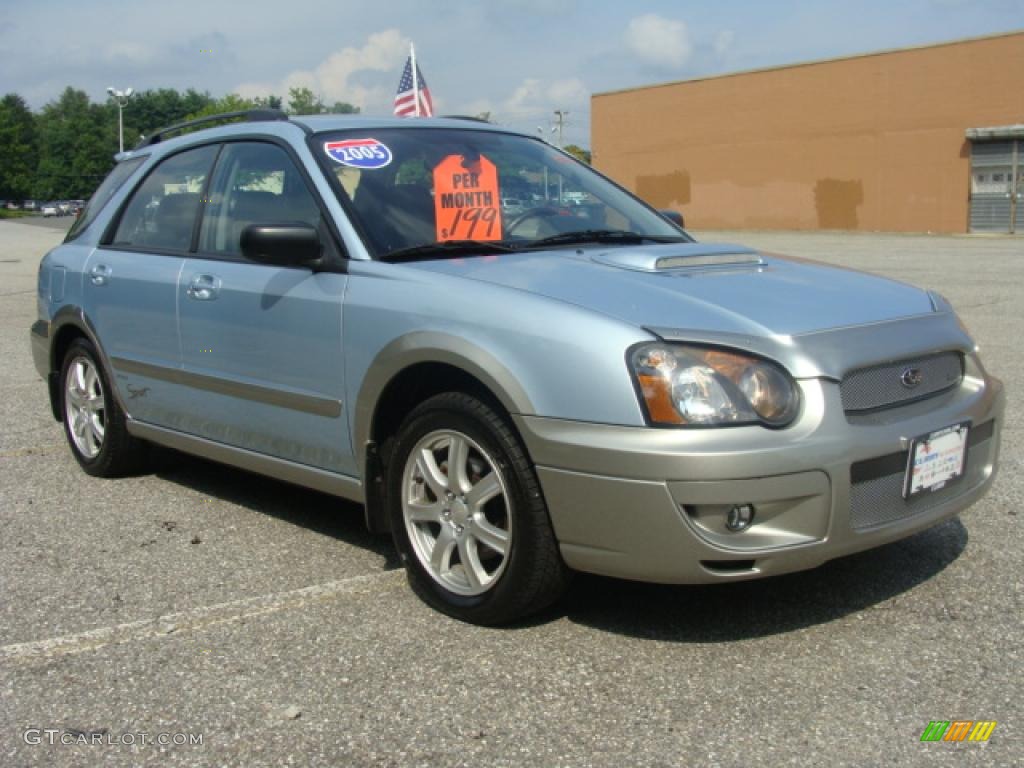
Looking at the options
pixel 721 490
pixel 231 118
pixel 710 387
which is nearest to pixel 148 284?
pixel 231 118

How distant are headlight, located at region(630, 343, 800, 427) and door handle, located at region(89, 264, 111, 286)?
3125 millimetres

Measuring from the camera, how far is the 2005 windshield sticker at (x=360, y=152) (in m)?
4.30

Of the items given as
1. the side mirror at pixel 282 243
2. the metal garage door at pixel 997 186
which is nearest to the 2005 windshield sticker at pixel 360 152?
the side mirror at pixel 282 243

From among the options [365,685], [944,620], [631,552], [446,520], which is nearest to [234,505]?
[446,520]

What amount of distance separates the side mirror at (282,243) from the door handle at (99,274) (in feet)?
5.12

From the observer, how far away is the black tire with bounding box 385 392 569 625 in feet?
10.9

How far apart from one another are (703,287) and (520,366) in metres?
0.66

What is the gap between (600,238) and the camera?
172 inches

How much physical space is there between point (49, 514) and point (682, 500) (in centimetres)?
323

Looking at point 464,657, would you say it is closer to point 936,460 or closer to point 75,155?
point 936,460

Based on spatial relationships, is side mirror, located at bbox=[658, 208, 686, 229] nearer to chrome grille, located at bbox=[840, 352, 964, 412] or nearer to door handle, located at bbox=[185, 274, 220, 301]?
chrome grille, located at bbox=[840, 352, 964, 412]

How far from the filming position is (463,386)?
360 cm

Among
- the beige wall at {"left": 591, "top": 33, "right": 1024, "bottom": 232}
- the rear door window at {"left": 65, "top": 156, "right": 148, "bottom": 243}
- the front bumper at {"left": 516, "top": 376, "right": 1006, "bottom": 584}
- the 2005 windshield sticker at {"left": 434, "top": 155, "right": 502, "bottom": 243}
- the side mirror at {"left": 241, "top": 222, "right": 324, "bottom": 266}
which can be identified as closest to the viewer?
the front bumper at {"left": 516, "top": 376, "right": 1006, "bottom": 584}

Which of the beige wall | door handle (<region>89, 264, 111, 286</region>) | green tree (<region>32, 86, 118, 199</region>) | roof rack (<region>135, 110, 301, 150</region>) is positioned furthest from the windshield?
green tree (<region>32, 86, 118, 199</region>)
